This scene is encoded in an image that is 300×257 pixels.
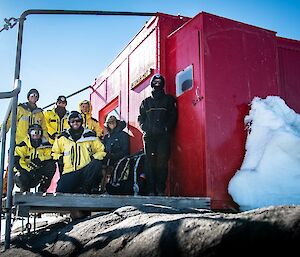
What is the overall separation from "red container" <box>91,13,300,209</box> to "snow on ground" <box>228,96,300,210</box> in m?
0.15

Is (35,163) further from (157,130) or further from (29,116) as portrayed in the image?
(157,130)

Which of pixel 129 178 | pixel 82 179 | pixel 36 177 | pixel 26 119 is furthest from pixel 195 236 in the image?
pixel 26 119

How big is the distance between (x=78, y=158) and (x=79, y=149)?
5.2 inches

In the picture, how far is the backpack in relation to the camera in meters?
6.31

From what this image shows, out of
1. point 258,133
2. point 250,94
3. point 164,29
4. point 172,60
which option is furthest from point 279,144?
point 164,29

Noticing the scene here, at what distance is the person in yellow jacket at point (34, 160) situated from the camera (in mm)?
6191

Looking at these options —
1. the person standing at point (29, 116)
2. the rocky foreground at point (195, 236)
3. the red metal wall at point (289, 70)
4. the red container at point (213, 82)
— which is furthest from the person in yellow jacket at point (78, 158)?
the red metal wall at point (289, 70)

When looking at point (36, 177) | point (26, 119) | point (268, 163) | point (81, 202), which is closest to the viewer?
point (81, 202)

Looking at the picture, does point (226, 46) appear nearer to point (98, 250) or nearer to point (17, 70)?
point (17, 70)

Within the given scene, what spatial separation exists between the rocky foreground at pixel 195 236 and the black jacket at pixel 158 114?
2500 millimetres

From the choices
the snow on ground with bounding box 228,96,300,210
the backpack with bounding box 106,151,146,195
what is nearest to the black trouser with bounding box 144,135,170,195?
the backpack with bounding box 106,151,146,195

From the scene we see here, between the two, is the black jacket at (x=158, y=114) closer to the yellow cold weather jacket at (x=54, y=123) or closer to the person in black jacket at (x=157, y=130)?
the person in black jacket at (x=157, y=130)

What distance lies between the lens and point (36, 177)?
6.34 metres

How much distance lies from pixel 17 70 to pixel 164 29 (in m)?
3.01
